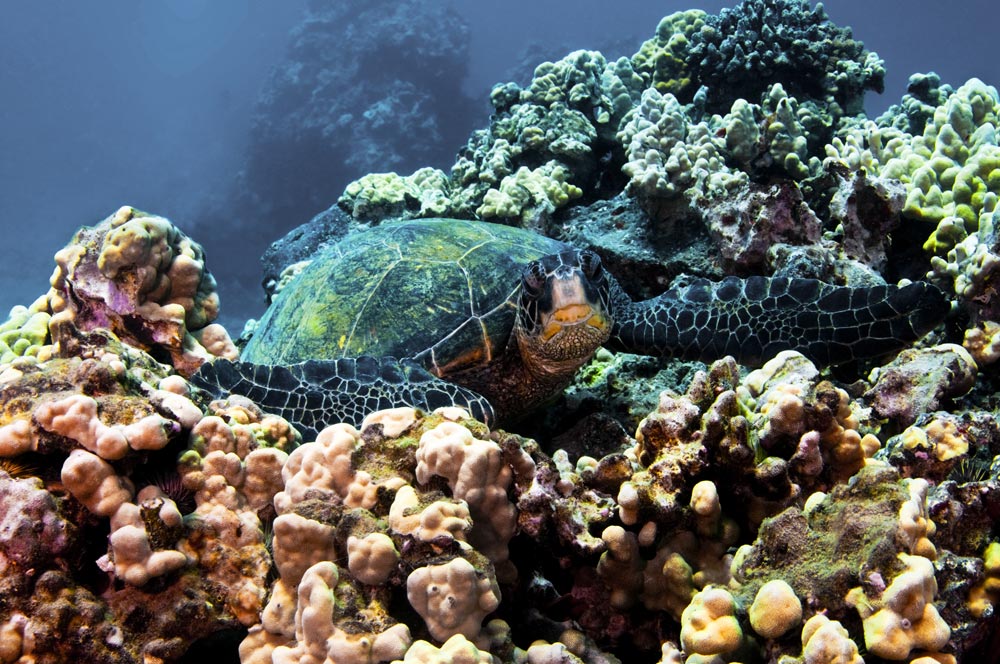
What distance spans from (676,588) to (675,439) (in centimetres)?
42

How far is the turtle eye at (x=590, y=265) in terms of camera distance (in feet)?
10.3

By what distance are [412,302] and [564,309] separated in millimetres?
1062

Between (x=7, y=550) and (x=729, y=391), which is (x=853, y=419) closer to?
(x=729, y=391)

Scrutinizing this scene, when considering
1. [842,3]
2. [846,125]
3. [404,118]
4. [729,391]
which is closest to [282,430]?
[729,391]

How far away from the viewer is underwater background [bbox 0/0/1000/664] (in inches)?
52.8

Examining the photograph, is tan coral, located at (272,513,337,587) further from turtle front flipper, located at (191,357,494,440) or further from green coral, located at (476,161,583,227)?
green coral, located at (476,161,583,227)

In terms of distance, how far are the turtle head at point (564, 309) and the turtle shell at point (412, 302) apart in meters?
0.37

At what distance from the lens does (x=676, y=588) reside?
1604 millimetres

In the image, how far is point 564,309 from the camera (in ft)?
9.75

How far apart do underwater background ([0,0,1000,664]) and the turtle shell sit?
0.05m

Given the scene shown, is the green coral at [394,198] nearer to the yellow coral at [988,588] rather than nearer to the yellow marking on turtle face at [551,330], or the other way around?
the yellow marking on turtle face at [551,330]

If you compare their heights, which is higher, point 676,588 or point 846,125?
point 846,125

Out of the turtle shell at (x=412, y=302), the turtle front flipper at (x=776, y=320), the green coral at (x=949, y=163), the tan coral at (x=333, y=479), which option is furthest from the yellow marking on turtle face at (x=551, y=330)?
the green coral at (x=949, y=163)

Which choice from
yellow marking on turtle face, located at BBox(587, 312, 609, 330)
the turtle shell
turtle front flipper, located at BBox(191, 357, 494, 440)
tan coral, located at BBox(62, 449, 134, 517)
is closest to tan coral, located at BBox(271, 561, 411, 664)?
tan coral, located at BBox(62, 449, 134, 517)
